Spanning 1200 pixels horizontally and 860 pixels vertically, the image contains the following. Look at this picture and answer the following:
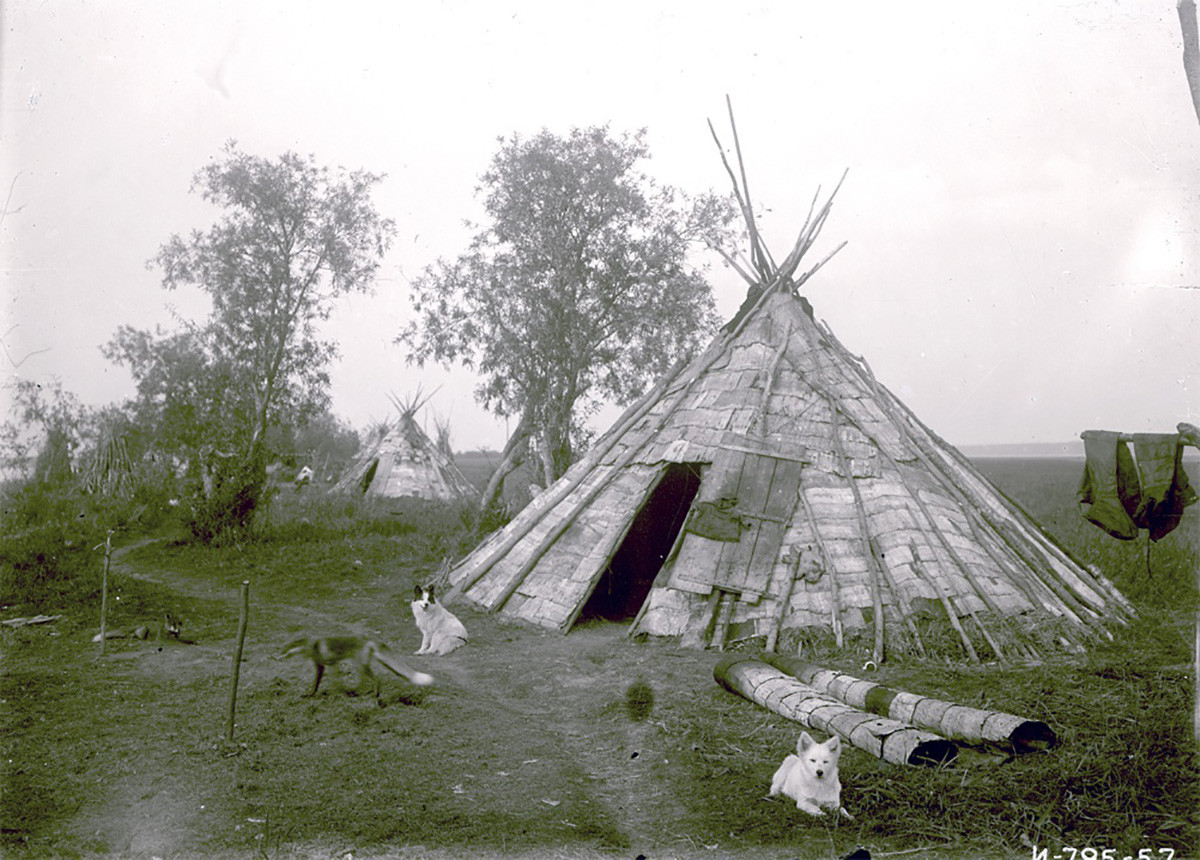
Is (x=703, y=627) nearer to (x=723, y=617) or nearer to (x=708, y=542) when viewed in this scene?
(x=723, y=617)

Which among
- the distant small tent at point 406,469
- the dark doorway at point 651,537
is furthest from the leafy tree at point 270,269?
the dark doorway at point 651,537

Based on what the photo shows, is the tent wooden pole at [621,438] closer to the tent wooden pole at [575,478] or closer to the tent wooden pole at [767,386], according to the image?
the tent wooden pole at [575,478]

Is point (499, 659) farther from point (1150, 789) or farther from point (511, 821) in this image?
point (1150, 789)

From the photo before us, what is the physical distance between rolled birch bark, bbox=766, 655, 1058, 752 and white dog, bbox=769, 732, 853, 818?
3.08ft

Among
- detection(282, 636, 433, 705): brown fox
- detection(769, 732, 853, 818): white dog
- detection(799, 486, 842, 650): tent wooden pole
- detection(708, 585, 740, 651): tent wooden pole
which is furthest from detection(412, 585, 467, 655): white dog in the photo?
detection(769, 732, 853, 818): white dog

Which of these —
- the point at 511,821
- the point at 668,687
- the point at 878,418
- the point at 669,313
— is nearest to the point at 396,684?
the point at 668,687

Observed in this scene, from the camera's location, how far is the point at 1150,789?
3.52 m

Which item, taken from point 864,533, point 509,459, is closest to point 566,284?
point 509,459

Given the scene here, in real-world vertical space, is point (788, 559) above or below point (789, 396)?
below

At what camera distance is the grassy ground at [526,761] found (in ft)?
10.6

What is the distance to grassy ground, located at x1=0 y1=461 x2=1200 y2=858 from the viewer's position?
10.6 ft

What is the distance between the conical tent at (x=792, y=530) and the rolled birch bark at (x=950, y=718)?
4.08 ft

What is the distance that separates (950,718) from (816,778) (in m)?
1.13

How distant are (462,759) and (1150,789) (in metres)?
3.23
